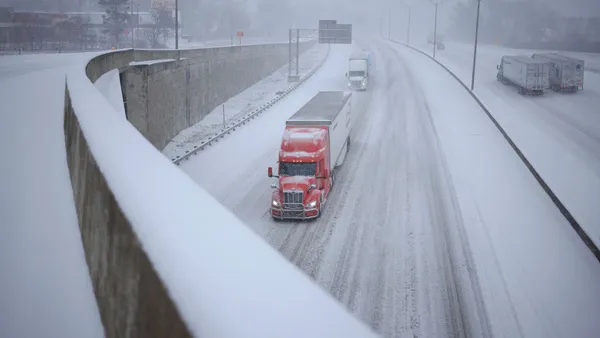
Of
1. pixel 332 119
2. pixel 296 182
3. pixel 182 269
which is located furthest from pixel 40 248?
pixel 332 119

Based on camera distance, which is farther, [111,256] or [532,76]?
[532,76]

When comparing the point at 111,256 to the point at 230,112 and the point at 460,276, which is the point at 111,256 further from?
the point at 230,112

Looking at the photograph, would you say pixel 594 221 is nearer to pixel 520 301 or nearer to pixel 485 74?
pixel 520 301

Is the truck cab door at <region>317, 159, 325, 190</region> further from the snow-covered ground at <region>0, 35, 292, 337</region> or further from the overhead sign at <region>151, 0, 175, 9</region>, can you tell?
the overhead sign at <region>151, 0, 175, 9</region>

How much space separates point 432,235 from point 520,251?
3.12 metres

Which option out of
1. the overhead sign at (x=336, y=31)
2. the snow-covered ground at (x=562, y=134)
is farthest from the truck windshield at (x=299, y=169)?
the overhead sign at (x=336, y=31)

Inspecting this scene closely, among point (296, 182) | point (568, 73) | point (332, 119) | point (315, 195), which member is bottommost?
point (315, 195)

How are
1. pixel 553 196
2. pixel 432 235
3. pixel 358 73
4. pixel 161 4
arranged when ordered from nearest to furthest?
pixel 432 235 → pixel 553 196 → pixel 358 73 → pixel 161 4

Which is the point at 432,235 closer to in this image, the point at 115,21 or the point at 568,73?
the point at 568,73

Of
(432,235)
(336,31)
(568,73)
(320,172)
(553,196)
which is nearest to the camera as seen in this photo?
(432,235)

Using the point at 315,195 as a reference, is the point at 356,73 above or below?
above

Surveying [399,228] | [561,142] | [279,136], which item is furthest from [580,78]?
[399,228]

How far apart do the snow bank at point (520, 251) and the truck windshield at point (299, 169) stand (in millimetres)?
6513

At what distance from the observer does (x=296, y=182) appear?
21.2 m
